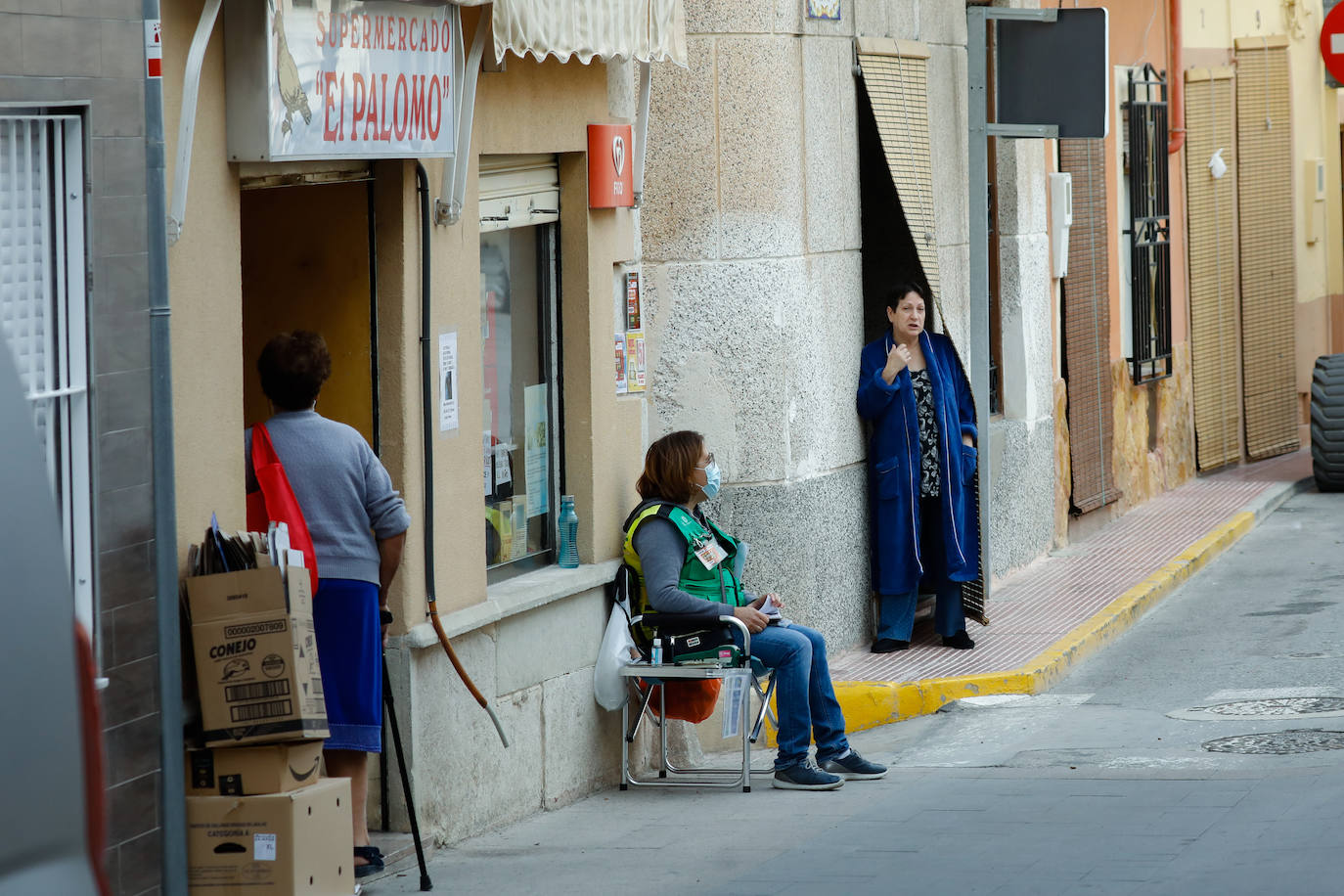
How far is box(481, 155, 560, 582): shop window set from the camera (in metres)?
7.93

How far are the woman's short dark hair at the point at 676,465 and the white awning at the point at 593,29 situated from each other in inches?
59.9

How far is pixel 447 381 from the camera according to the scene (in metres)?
7.21

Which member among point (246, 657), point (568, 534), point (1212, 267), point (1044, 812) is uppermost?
point (1212, 267)

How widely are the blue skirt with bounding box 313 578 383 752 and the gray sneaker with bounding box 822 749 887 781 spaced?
2565mm

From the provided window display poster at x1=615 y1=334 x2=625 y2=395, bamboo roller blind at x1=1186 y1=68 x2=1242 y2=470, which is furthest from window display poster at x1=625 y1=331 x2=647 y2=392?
bamboo roller blind at x1=1186 y1=68 x2=1242 y2=470

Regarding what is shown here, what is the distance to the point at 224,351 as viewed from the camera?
19.5 ft

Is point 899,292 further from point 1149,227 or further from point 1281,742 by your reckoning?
point 1149,227

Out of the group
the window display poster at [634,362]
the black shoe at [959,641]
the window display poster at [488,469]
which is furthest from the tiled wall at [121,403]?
the black shoe at [959,641]

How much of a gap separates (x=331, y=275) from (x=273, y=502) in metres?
1.04

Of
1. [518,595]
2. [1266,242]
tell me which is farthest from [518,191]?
[1266,242]

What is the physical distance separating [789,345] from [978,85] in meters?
3.03

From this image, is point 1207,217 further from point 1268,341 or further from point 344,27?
point 344,27

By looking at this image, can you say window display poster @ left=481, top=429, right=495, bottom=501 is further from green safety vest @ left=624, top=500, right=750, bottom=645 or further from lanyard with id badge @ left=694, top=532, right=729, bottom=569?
lanyard with id badge @ left=694, top=532, right=729, bottom=569

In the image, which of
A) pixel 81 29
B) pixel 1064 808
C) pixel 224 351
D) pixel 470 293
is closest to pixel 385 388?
pixel 470 293
